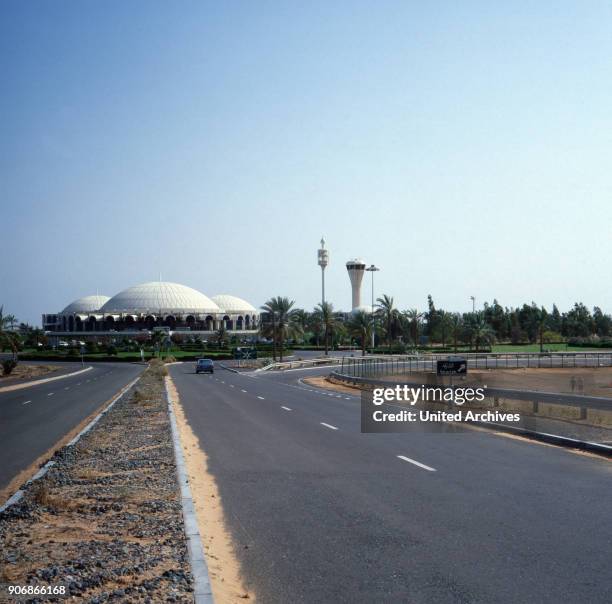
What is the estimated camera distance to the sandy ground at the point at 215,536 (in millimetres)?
6963

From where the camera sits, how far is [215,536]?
9.04 meters

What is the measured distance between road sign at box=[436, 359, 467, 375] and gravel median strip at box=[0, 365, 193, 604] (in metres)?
16.1

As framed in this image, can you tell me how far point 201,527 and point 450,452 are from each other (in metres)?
8.11

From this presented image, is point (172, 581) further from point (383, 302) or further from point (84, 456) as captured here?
point (383, 302)

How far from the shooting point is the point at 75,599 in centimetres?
642

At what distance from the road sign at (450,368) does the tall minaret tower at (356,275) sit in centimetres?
16142

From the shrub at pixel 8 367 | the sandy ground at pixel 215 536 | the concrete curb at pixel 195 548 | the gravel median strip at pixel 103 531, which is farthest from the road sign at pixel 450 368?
the shrub at pixel 8 367

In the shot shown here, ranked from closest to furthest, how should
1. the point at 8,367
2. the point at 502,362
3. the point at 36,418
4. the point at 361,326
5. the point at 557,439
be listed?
the point at 557,439
the point at 36,418
the point at 502,362
the point at 8,367
the point at 361,326

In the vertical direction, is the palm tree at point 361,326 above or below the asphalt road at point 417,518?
above

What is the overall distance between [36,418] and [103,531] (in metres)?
22.5

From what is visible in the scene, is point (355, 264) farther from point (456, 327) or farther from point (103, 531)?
point (103, 531)

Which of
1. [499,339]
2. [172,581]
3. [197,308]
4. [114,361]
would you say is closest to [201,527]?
[172,581]

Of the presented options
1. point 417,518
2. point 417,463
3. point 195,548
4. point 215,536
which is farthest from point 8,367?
point 195,548

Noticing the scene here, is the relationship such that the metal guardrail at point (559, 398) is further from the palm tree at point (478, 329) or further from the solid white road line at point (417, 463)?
the palm tree at point (478, 329)
